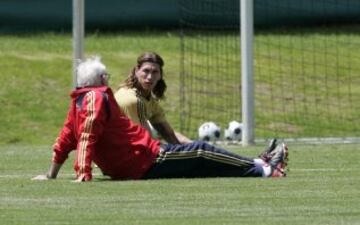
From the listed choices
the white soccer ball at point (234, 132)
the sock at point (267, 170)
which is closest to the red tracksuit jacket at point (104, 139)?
the sock at point (267, 170)

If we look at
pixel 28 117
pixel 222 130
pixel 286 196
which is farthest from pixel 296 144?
pixel 286 196

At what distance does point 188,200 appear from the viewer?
10305mm

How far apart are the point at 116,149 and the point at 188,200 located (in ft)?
6.58

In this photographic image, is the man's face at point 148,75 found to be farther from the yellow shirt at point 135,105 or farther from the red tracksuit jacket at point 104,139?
the red tracksuit jacket at point 104,139

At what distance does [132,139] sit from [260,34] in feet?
50.6

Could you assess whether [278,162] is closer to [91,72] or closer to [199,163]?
[199,163]

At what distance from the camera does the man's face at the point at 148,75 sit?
1270 centimetres

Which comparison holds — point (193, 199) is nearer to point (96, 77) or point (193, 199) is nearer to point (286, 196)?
point (286, 196)

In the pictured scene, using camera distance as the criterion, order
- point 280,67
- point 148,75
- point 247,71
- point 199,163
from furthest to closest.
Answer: point 280,67 < point 247,71 < point 148,75 < point 199,163

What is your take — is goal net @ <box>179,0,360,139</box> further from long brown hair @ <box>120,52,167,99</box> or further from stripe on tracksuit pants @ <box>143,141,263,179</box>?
stripe on tracksuit pants @ <box>143,141,263,179</box>

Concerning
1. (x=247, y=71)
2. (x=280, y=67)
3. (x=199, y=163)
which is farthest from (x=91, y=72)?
(x=280, y=67)

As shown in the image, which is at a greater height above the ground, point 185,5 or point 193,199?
point 185,5

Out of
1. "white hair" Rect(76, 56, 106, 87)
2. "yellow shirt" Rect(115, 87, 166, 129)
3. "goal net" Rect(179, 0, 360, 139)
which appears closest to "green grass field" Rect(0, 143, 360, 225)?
"yellow shirt" Rect(115, 87, 166, 129)

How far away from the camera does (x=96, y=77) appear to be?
12.1 meters
